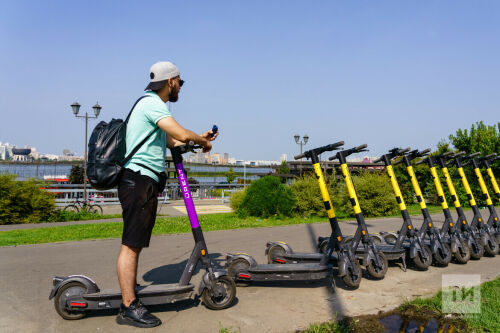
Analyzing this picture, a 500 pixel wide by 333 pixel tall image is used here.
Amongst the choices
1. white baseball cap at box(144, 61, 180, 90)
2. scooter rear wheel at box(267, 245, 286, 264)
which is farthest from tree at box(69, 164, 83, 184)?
white baseball cap at box(144, 61, 180, 90)

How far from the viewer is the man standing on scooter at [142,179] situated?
3199mm

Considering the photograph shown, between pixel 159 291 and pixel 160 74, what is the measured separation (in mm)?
2026

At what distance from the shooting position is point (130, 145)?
11.0ft

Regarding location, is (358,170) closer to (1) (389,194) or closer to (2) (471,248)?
(1) (389,194)

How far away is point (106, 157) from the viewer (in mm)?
3223

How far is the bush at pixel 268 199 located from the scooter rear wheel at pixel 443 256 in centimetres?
739

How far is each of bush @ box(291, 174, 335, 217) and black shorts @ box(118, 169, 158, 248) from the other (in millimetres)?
10141

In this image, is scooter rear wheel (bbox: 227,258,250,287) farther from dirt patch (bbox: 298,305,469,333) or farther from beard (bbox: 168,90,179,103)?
beard (bbox: 168,90,179,103)

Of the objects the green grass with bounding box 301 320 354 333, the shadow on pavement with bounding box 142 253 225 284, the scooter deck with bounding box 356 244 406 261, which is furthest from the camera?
the scooter deck with bounding box 356 244 406 261

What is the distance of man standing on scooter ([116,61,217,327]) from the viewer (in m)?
3.20

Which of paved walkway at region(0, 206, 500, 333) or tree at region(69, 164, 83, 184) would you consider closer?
paved walkway at region(0, 206, 500, 333)

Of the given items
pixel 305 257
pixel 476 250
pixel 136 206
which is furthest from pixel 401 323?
pixel 476 250

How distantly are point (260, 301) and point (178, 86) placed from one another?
7.88 ft

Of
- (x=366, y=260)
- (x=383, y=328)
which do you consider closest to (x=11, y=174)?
(x=366, y=260)
